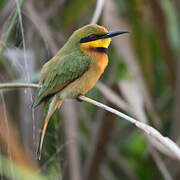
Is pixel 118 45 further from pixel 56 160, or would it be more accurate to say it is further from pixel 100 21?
pixel 56 160

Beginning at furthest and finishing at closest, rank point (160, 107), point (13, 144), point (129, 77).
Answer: point (160, 107)
point (129, 77)
point (13, 144)

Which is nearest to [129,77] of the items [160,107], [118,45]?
[118,45]

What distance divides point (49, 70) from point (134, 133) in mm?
1311

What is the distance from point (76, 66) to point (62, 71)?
0.27ft

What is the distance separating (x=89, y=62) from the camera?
205cm

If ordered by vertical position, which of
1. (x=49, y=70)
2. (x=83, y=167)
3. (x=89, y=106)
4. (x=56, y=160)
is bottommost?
(x=83, y=167)

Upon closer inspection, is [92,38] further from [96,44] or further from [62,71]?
[62,71]

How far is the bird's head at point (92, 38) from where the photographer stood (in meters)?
1.98

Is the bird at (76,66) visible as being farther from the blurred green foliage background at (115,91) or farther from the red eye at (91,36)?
the blurred green foliage background at (115,91)

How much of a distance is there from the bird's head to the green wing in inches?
2.7

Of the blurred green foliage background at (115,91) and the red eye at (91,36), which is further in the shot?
the blurred green foliage background at (115,91)

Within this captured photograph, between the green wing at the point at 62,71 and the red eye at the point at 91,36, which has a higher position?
the red eye at the point at 91,36

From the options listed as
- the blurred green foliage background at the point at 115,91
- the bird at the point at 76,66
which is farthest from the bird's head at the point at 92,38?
the blurred green foliage background at the point at 115,91

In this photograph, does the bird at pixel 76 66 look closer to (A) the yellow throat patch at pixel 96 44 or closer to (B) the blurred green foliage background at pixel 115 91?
(A) the yellow throat patch at pixel 96 44
